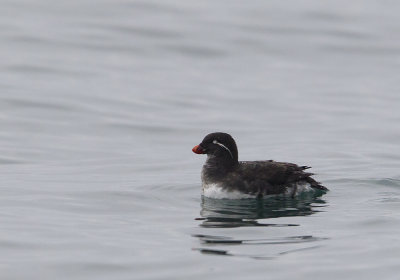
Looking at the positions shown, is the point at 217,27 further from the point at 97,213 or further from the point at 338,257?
the point at 338,257

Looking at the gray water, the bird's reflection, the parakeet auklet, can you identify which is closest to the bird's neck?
the parakeet auklet

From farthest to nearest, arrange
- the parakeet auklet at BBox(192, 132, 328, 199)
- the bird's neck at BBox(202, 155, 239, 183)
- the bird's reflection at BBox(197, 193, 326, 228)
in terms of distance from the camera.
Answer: the bird's neck at BBox(202, 155, 239, 183), the parakeet auklet at BBox(192, 132, 328, 199), the bird's reflection at BBox(197, 193, 326, 228)

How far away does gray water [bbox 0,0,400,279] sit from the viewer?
13445 mm

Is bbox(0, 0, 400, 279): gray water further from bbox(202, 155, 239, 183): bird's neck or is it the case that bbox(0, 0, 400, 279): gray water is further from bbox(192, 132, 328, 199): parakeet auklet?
bbox(202, 155, 239, 183): bird's neck

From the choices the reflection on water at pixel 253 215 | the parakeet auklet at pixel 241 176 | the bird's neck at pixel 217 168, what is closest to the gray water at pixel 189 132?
the reflection on water at pixel 253 215

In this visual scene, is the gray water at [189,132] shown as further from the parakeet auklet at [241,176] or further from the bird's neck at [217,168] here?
the bird's neck at [217,168]

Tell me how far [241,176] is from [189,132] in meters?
9.24

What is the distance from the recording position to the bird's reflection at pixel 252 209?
51.0ft

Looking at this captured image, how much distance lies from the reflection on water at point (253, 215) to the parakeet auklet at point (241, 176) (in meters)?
0.13

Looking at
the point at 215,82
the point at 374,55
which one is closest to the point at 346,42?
the point at 374,55

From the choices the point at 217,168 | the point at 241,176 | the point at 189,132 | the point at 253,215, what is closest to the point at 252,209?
the point at 253,215

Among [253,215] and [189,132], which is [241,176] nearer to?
[253,215]

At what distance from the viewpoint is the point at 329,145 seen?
24.3 m

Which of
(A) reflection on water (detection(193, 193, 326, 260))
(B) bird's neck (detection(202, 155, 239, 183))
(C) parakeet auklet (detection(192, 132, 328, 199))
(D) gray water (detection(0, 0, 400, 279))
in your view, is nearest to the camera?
(D) gray water (detection(0, 0, 400, 279))
